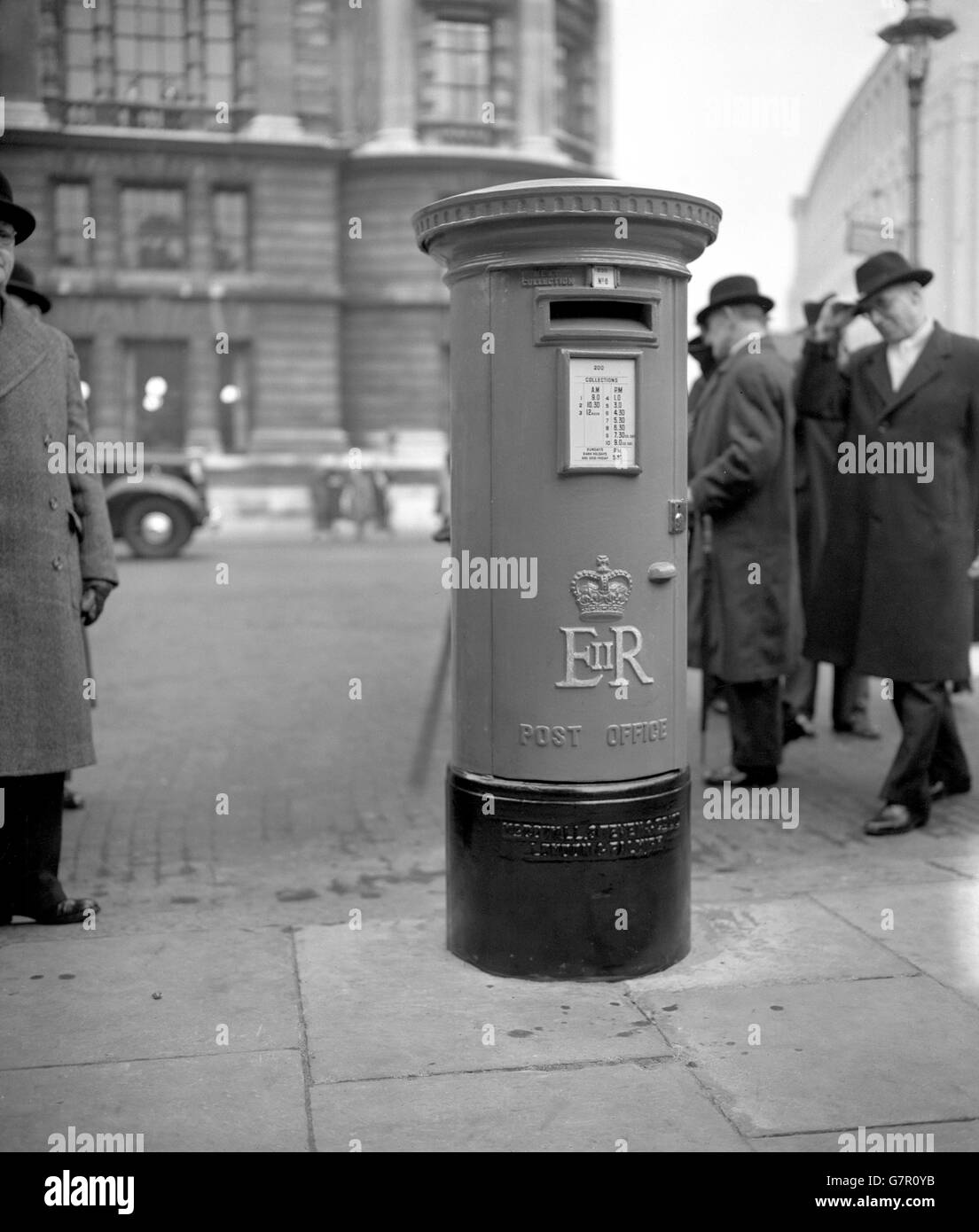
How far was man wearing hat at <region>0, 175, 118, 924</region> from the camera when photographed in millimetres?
4535

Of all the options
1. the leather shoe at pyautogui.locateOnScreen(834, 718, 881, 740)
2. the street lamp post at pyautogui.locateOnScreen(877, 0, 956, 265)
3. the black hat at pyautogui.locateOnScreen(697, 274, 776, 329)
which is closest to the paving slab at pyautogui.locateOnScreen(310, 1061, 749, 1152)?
the black hat at pyautogui.locateOnScreen(697, 274, 776, 329)

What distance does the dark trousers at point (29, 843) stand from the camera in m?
4.60

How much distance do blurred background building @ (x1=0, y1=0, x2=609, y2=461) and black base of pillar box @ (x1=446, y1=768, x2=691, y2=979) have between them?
104ft

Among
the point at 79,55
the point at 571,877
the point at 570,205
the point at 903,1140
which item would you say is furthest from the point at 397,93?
the point at 903,1140

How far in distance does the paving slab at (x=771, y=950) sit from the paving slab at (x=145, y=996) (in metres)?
0.98

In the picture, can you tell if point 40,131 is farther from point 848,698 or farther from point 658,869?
point 658,869

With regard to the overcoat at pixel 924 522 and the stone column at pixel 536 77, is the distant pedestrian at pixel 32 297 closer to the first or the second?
the overcoat at pixel 924 522

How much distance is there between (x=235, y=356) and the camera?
3562cm

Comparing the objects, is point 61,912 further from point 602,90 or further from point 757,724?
point 602,90

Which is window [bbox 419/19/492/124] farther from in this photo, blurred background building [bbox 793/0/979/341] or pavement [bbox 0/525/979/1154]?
pavement [bbox 0/525/979/1154]

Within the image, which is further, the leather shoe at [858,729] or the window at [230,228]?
the window at [230,228]

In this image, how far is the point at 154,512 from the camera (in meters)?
22.8

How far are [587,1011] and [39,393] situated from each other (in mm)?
2459

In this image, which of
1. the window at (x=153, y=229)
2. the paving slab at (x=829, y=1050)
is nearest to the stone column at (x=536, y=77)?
the window at (x=153, y=229)
